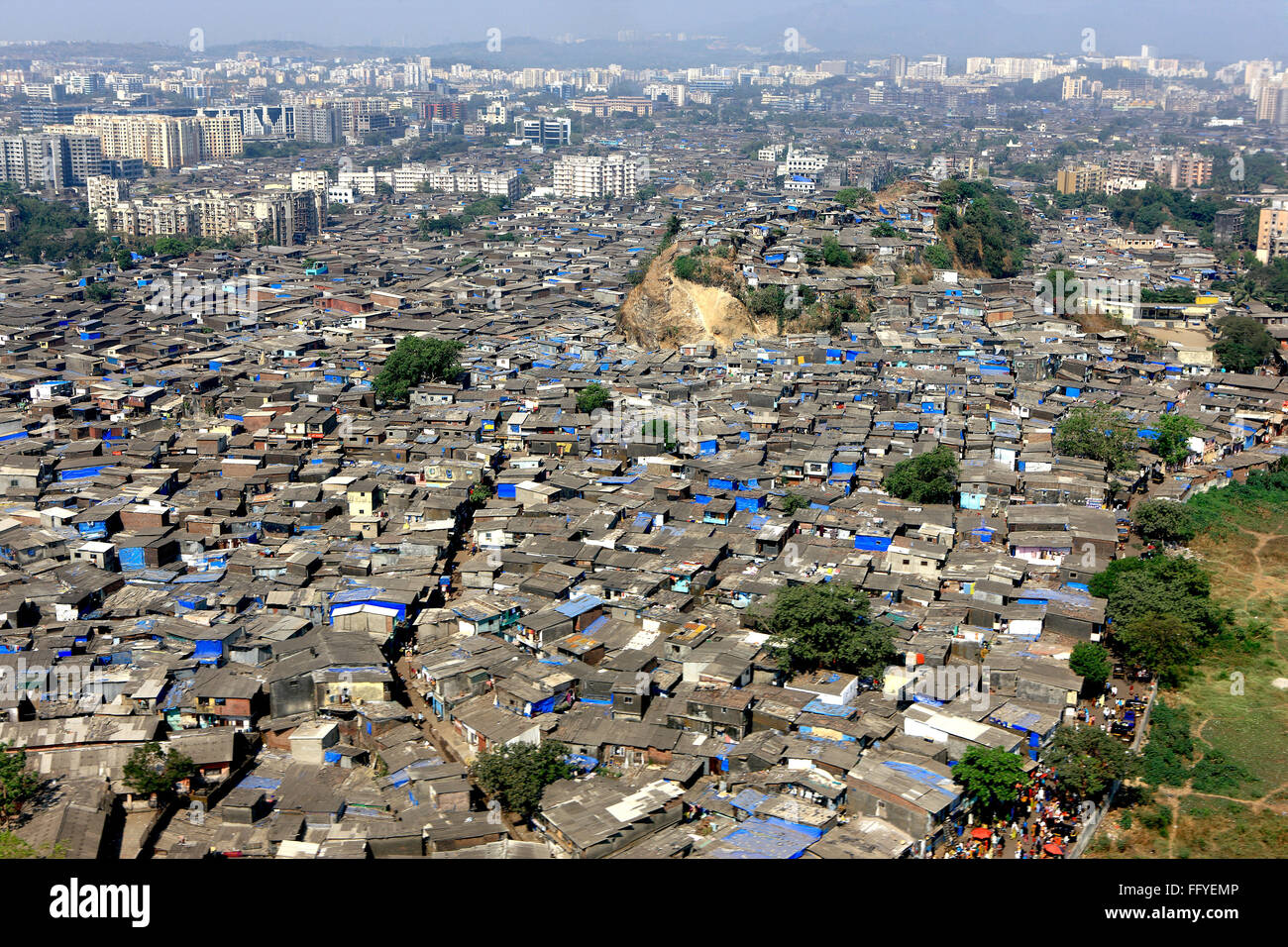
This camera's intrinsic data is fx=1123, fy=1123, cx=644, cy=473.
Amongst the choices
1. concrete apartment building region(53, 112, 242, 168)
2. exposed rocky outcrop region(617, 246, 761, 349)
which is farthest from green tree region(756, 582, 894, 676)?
concrete apartment building region(53, 112, 242, 168)

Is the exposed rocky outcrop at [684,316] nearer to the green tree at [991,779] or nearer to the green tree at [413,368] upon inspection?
the green tree at [413,368]

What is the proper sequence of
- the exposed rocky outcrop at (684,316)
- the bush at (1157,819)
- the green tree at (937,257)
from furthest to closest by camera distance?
1. the green tree at (937,257)
2. the exposed rocky outcrop at (684,316)
3. the bush at (1157,819)

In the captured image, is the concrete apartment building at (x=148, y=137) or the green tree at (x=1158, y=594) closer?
the green tree at (x=1158, y=594)

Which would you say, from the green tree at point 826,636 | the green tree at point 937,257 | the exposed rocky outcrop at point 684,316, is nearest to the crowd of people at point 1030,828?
the green tree at point 826,636

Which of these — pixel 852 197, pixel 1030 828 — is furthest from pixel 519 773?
pixel 852 197

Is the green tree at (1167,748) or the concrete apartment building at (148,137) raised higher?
the concrete apartment building at (148,137)

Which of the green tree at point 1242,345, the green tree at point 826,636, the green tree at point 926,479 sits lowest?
the green tree at point 826,636
